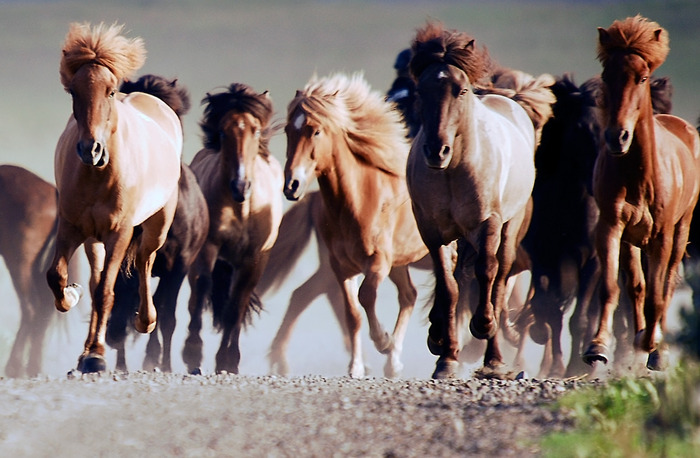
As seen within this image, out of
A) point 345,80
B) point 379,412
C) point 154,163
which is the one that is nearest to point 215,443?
point 379,412

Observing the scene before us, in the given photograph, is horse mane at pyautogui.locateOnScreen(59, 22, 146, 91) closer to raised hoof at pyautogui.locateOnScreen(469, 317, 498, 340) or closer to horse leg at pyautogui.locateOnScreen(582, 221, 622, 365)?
raised hoof at pyautogui.locateOnScreen(469, 317, 498, 340)

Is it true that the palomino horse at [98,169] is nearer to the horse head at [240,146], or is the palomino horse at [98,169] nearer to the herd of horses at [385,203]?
the herd of horses at [385,203]

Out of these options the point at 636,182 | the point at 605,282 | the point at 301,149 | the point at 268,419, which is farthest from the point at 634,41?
the point at 268,419

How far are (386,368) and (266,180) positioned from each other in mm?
1946

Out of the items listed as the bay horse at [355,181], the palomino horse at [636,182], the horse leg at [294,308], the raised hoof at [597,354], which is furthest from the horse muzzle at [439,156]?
the horse leg at [294,308]

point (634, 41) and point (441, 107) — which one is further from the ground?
point (634, 41)

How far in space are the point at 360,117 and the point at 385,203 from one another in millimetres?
766

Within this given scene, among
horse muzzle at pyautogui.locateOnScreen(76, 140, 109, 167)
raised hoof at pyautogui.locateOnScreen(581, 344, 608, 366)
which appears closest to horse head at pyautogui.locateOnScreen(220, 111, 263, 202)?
horse muzzle at pyautogui.locateOnScreen(76, 140, 109, 167)

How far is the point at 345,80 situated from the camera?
10672 millimetres

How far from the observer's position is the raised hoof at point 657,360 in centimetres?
807

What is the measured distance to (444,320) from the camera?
8.51 metres

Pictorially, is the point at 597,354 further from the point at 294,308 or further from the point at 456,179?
the point at 294,308

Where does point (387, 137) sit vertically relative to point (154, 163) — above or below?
above

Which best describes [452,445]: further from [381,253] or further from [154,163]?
[381,253]
